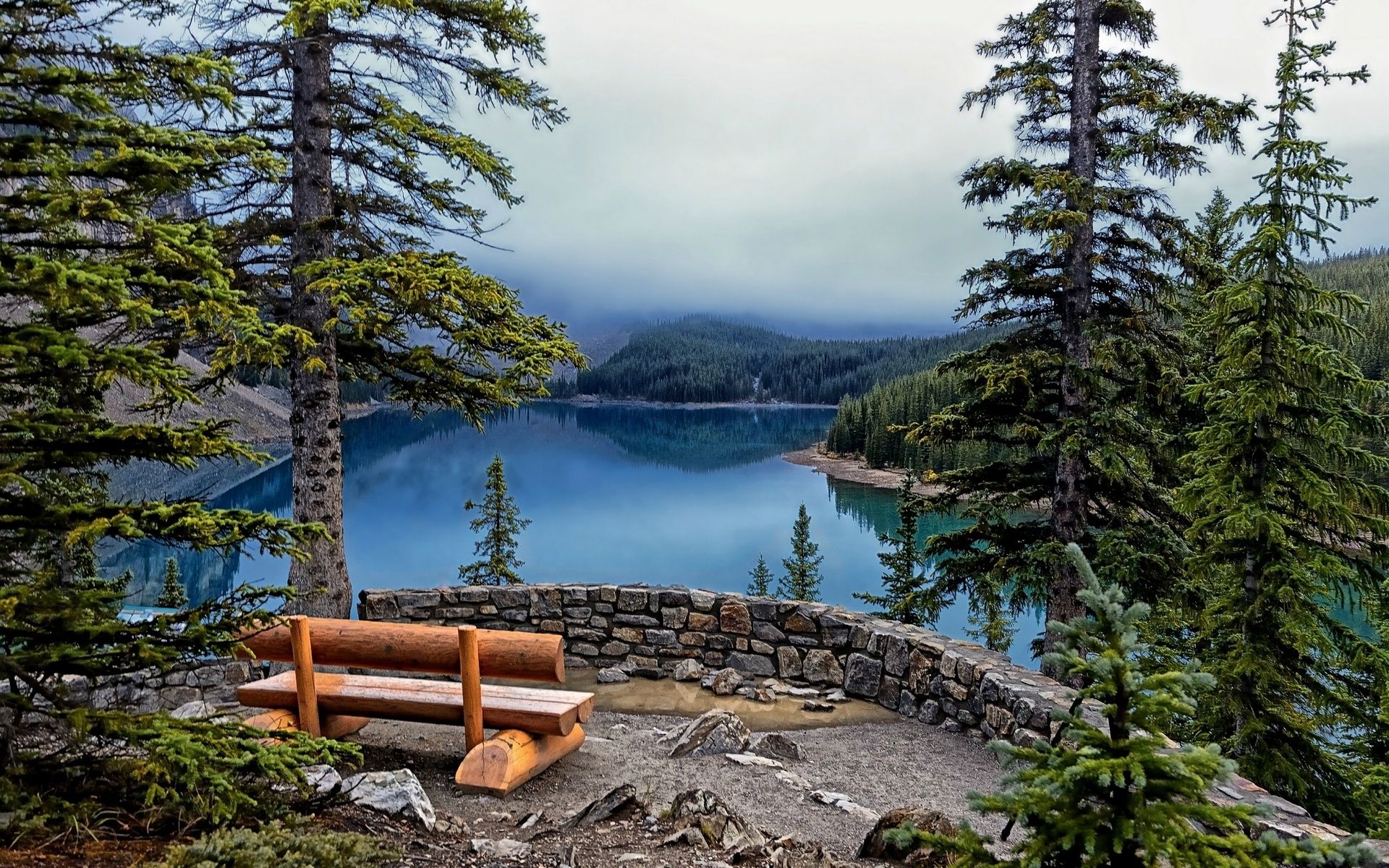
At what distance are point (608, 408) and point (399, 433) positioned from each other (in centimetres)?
6681

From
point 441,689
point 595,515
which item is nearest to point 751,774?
point 441,689

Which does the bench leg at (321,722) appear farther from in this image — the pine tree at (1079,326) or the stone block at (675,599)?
the pine tree at (1079,326)

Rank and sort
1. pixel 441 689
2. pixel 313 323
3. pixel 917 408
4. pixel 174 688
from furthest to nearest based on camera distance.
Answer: pixel 917 408 < pixel 313 323 < pixel 174 688 < pixel 441 689

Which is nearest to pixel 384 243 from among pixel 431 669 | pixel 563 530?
pixel 431 669

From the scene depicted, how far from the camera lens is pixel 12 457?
11.5ft

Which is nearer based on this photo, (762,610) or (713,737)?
(713,737)

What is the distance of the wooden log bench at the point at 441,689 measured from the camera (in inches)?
238

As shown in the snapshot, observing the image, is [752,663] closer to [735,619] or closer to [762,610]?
[735,619]

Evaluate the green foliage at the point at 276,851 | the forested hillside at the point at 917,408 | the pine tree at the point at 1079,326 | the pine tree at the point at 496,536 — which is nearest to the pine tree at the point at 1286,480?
the pine tree at the point at 1079,326

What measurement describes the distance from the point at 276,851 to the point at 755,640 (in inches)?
262

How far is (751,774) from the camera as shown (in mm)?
6438

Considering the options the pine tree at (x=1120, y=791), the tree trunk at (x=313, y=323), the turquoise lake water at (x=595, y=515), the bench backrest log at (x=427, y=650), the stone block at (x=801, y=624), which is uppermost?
the tree trunk at (x=313, y=323)

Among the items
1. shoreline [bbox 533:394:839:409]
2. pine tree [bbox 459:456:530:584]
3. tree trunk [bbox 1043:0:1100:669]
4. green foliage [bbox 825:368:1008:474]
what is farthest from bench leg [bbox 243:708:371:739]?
shoreline [bbox 533:394:839:409]

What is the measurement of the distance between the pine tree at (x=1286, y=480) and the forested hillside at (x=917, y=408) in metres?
35.7
